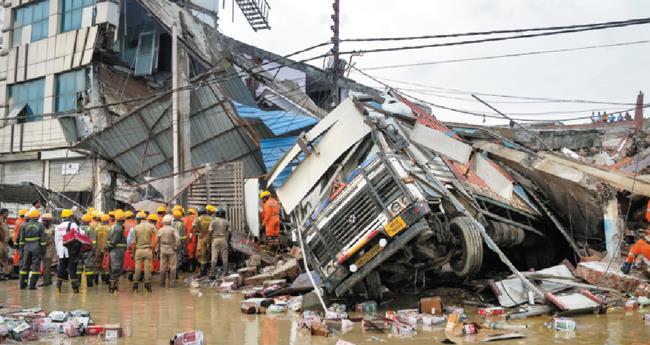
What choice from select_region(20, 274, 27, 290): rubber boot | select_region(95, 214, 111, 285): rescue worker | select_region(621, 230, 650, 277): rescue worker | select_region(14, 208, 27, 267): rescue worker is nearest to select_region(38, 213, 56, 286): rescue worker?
select_region(20, 274, 27, 290): rubber boot

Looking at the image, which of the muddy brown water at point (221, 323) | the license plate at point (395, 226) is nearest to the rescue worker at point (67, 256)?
the muddy brown water at point (221, 323)

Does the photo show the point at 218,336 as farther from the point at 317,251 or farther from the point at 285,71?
the point at 285,71

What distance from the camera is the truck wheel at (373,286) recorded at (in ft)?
28.3

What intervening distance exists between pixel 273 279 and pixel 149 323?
3991mm

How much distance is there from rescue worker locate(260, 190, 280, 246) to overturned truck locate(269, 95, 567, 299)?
4.07m

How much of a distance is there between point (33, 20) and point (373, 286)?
1913 cm

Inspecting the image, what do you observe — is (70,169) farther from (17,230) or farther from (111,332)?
(111,332)

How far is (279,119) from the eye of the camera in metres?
18.5

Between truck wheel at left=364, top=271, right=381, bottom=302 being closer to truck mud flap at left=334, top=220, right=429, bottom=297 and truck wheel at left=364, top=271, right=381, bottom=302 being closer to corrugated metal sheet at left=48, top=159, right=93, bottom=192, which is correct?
truck mud flap at left=334, top=220, right=429, bottom=297

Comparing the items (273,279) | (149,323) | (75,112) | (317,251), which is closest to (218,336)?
(149,323)

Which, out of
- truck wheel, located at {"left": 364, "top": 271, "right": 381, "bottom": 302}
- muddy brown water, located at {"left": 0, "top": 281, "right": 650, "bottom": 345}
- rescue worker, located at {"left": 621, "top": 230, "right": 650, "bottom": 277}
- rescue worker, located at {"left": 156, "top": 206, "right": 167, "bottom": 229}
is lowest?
muddy brown water, located at {"left": 0, "top": 281, "right": 650, "bottom": 345}

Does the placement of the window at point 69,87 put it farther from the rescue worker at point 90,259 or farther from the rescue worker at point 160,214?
the rescue worker at point 90,259

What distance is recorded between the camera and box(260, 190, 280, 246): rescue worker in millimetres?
13945

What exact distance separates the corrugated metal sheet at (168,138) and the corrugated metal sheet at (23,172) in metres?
4.53
